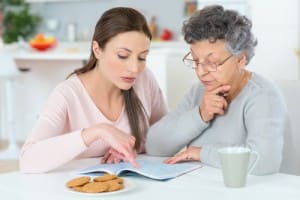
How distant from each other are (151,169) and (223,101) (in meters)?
0.34

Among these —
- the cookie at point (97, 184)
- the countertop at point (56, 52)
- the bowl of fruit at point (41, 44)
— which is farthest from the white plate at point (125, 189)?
the bowl of fruit at point (41, 44)

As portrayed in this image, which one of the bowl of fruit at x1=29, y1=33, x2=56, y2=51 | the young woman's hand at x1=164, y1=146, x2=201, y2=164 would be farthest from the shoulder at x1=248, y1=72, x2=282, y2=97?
the bowl of fruit at x1=29, y1=33, x2=56, y2=51

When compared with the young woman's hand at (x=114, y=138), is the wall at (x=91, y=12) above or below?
above

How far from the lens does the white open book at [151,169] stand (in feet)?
5.13

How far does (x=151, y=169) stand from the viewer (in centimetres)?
162

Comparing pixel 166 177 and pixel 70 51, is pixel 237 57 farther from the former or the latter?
pixel 70 51

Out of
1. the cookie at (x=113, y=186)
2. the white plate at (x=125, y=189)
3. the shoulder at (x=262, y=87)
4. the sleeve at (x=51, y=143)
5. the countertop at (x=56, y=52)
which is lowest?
the white plate at (x=125, y=189)

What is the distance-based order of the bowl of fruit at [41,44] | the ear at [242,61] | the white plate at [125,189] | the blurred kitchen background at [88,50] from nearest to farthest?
the white plate at [125,189]
the ear at [242,61]
the blurred kitchen background at [88,50]
the bowl of fruit at [41,44]

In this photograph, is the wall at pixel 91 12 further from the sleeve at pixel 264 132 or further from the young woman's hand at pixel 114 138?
the young woman's hand at pixel 114 138

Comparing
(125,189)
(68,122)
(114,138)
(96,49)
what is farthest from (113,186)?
(96,49)

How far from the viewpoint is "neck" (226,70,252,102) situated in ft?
6.18

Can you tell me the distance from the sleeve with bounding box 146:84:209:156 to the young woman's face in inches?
6.8

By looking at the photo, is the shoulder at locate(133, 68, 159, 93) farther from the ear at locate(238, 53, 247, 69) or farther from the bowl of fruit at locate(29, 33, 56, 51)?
the bowl of fruit at locate(29, 33, 56, 51)

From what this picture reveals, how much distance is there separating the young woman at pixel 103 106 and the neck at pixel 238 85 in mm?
285
